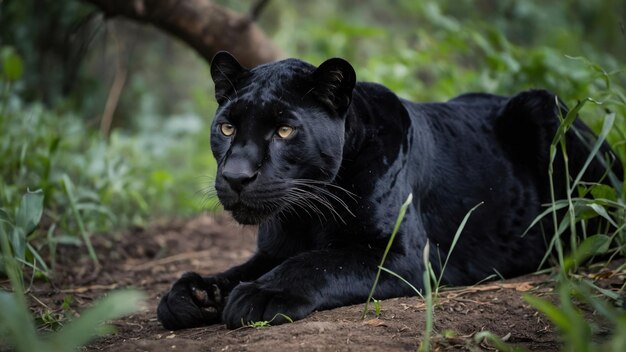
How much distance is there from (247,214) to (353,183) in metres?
0.51

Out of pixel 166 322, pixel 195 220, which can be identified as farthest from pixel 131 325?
pixel 195 220

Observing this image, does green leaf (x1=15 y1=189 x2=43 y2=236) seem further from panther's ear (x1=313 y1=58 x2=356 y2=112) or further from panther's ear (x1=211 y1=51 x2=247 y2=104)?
panther's ear (x1=313 y1=58 x2=356 y2=112)

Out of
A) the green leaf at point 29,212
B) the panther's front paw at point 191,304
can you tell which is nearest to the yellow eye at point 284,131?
the panther's front paw at point 191,304

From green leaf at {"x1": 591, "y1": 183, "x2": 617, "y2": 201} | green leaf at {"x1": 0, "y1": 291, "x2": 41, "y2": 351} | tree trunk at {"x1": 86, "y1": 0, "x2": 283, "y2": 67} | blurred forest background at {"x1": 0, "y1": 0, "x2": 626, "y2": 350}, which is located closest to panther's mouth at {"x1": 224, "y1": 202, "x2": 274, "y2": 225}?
blurred forest background at {"x1": 0, "y1": 0, "x2": 626, "y2": 350}

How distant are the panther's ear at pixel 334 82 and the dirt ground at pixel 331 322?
68 cm

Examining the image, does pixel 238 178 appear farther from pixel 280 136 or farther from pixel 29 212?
pixel 29 212

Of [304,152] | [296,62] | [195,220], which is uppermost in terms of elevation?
[296,62]

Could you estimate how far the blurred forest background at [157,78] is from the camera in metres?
4.30

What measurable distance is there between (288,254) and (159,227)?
232cm

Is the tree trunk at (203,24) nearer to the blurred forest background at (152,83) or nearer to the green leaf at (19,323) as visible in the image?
the blurred forest background at (152,83)

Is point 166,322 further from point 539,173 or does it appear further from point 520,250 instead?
point 539,173

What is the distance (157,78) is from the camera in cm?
911

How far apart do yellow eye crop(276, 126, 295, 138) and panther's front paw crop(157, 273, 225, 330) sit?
676 mm

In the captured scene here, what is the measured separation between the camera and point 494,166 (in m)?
3.32
